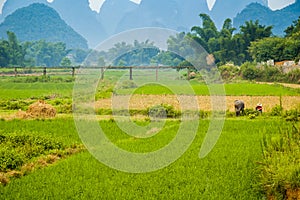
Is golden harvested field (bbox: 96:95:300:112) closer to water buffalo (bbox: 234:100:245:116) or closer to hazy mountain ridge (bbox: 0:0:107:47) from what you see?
water buffalo (bbox: 234:100:245:116)

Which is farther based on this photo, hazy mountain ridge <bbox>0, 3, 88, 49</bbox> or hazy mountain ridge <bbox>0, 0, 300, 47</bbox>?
hazy mountain ridge <bbox>0, 0, 300, 47</bbox>

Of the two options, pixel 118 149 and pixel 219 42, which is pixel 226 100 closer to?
pixel 118 149

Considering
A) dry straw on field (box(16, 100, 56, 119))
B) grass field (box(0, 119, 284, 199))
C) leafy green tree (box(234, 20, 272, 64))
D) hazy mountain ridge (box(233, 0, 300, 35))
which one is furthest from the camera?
hazy mountain ridge (box(233, 0, 300, 35))

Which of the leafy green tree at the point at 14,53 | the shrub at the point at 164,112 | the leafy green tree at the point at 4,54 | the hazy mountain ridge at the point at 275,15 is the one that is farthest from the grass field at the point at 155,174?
the hazy mountain ridge at the point at 275,15

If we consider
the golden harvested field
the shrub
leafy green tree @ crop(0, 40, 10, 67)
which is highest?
leafy green tree @ crop(0, 40, 10, 67)

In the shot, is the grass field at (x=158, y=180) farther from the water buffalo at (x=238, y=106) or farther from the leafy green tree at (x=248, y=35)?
the leafy green tree at (x=248, y=35)

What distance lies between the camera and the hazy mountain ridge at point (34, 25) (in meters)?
83.1

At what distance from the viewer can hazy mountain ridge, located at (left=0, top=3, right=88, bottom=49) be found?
83.1m

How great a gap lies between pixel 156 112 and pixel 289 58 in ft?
58.8

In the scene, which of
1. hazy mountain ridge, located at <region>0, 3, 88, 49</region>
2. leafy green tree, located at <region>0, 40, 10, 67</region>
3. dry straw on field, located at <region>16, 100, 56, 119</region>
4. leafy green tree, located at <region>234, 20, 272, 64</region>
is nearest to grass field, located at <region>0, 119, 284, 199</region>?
dry straw on field, located at <region>16, 100, 56, 119</region>

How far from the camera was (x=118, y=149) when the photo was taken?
6.88 metres

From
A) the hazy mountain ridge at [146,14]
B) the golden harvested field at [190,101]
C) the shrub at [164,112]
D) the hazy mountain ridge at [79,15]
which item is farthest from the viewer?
the hazy mountain ridge at [79,15]

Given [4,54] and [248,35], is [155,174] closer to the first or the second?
[248,35]

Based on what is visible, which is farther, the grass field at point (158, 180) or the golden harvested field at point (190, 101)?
the golden harvested field at point (190, 101)
